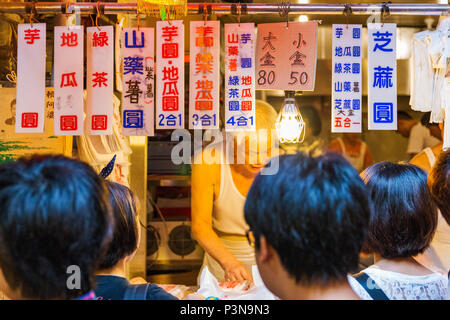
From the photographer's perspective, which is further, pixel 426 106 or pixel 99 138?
pixel 99 138

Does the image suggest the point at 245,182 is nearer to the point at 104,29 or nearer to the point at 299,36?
the point at 299,36

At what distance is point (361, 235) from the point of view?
60.5 inches

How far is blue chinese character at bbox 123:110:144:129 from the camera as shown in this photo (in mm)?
3170

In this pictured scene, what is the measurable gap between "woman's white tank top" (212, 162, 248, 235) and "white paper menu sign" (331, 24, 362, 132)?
1214 millimetres

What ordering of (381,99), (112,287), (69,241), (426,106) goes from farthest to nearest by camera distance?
(426,106)
(381,99)
(112,287)
(69,241)

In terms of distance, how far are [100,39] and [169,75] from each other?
1.74 ft

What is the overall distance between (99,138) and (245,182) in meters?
1.32

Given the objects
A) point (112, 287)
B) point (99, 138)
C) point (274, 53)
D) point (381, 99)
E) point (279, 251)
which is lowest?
point (112, 287)

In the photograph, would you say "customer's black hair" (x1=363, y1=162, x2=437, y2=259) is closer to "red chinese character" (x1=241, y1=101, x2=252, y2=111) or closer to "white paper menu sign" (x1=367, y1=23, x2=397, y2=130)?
"white paper menu sign" (x1=367, y1=23, x2=397, y2=130)

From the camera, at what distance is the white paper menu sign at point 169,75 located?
3.17 m

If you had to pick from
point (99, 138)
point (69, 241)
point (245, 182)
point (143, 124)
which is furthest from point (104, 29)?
point (69, 241)

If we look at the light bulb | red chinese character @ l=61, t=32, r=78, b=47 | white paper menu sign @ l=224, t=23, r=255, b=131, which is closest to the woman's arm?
the light bulb

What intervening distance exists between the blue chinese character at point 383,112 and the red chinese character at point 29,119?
228cm
